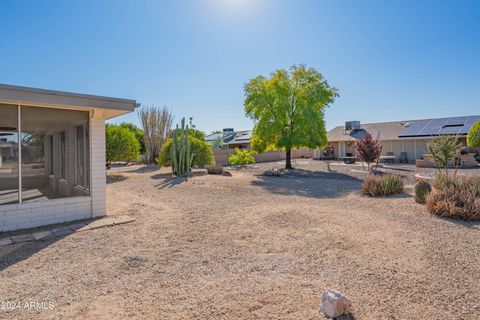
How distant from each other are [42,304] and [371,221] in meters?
5.53

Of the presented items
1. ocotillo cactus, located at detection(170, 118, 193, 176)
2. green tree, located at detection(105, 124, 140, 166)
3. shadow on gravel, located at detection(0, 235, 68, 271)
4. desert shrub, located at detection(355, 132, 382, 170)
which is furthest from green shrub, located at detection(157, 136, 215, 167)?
shadow on gravel, located at detection(0, 235, 68, 271)

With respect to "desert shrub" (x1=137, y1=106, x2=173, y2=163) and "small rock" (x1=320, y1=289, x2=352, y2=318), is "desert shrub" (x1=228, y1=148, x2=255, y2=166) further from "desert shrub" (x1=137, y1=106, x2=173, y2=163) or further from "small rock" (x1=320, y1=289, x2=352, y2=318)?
"small rock" (x1=320, y1=289, x2=352, y2=318)

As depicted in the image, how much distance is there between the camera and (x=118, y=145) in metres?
15.4

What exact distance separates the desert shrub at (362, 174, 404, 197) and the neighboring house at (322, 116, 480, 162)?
13451 mm

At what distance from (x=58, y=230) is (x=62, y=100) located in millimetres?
2525

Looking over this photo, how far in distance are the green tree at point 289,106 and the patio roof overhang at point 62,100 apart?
11.7 m

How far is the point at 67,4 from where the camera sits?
8.60 meters

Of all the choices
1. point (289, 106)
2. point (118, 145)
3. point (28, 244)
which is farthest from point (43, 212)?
point (289, 106)

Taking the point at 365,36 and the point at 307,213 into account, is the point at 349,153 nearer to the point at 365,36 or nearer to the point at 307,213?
the point at 365,36

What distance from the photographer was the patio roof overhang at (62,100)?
471 centimetres

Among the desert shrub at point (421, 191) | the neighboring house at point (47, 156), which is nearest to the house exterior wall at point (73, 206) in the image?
the neighboring house at point (47, 156)

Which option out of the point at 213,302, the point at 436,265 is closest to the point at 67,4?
the point at 213,302

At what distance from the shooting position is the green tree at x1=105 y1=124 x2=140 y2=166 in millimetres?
15203

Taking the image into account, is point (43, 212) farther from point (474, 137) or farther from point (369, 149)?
point (474, 137)
